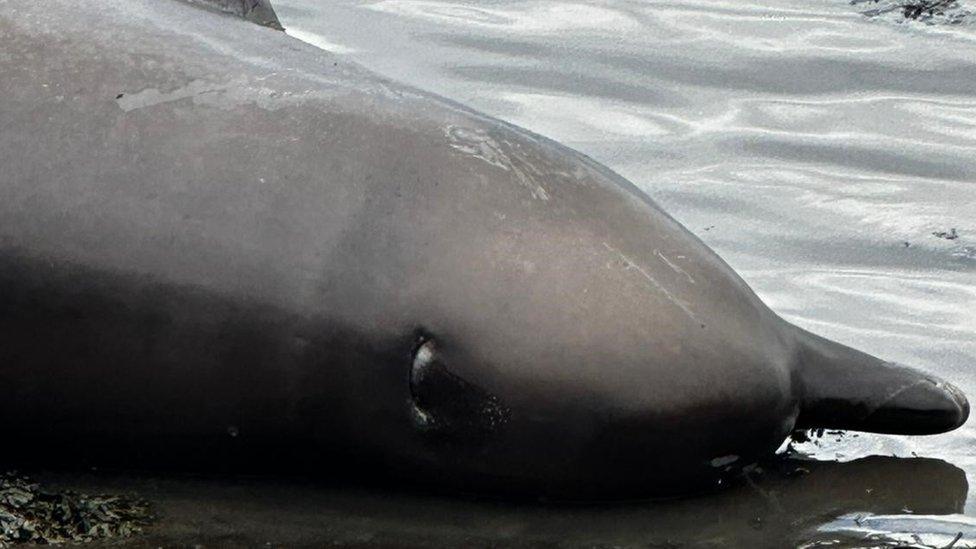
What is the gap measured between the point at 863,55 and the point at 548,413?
9.84ft

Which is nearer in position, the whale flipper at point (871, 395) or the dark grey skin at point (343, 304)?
the dark grey skin at point (343, 304)

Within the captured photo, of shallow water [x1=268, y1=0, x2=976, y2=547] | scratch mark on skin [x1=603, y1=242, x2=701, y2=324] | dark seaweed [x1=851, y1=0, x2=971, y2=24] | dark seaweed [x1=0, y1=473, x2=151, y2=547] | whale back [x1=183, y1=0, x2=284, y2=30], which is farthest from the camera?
dark seaweed [x1=851, y1=0, x2=971, y2=24]

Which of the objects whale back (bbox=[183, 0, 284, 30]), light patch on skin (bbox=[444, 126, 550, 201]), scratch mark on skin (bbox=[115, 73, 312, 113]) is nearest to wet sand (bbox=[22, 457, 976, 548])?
light patch on skin (bbox=[444, 126, 550, 201])

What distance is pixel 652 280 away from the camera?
3459mm

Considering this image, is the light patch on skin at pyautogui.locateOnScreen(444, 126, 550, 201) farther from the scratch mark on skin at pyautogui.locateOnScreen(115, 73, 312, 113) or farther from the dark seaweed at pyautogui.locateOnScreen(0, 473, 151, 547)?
the dark seaweed at pyautogui.locateOnScreen(0, 473, 151, 547)

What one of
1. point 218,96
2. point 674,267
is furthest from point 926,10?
point 218,96

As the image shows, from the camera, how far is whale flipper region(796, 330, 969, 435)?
3596mm

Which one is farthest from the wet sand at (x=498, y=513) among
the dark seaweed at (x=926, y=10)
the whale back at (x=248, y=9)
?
the dark seaweed at (x=926, y=10)

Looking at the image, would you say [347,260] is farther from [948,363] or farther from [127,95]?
[948,363]

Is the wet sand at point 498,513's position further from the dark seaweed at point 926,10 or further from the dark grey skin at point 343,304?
the dark seaweed at point 926,10

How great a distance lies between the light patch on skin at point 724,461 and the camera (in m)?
3.48

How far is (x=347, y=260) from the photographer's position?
3348mm

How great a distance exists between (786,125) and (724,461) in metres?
2.20

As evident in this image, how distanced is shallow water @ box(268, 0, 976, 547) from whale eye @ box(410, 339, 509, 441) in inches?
16.8
